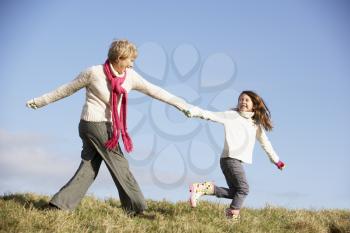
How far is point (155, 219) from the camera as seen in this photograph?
8164mm

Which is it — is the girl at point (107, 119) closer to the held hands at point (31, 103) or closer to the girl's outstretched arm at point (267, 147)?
the held hands at point (31, 103)

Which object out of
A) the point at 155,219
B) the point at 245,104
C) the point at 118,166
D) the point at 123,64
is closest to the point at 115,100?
the point at 123,64

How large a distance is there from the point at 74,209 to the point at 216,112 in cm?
291

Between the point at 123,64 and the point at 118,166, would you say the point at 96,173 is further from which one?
the point at 123,64

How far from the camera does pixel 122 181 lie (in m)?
8.16

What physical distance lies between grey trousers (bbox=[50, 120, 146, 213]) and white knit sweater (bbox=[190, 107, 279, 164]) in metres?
1.48

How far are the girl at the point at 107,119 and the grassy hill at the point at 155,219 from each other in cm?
35

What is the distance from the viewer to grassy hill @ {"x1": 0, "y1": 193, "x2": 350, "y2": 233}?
713cm

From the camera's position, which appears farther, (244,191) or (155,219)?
(244,191)

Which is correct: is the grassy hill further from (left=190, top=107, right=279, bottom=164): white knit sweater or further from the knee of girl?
(left=190, top=107, right=279, bottom=164): white knit sweater

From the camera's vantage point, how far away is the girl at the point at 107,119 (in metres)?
7.96

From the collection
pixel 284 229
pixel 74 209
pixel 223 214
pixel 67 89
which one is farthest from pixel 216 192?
pixel 67 89

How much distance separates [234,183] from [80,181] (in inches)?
101

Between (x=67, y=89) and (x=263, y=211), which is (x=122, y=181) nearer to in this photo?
(x=67, y=89)
